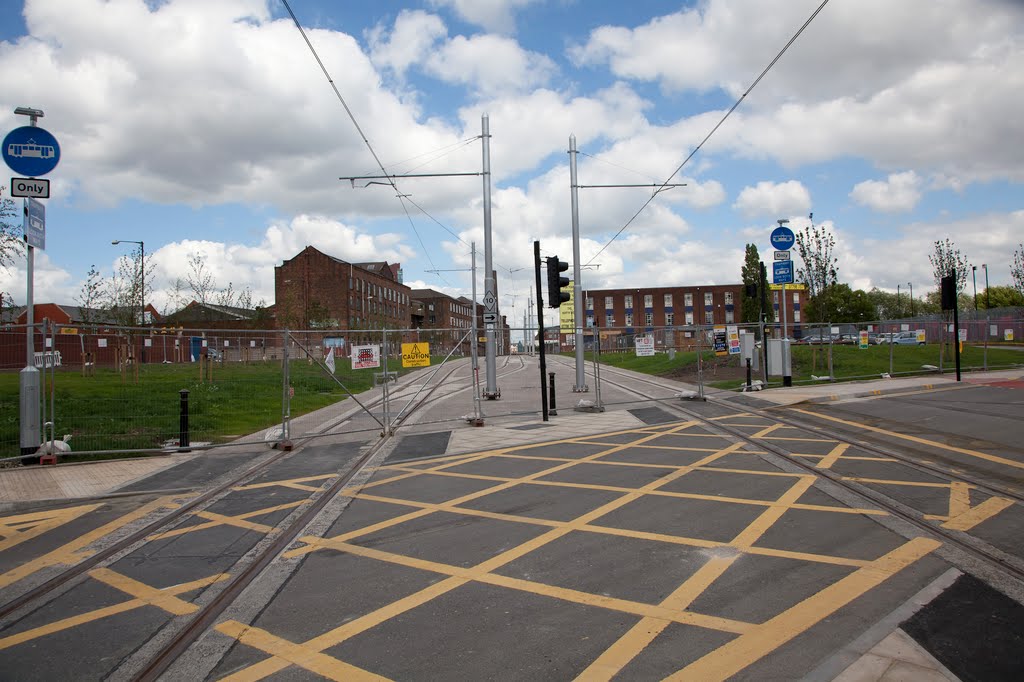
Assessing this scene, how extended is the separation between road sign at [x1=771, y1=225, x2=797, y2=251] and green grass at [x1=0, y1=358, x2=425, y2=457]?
12.2m

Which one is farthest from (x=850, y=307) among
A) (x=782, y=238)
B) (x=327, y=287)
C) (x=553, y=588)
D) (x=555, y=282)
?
(x=553, y=588)

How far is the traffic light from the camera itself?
15102 millimetres

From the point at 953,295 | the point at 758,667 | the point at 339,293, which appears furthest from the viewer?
the point at 339,293

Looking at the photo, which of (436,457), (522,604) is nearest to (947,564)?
(522,604)

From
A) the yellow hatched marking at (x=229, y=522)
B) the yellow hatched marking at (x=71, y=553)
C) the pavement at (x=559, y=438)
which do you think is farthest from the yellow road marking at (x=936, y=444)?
the yellow hatched marking at (x=71, y=553)

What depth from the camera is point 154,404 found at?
13.0m

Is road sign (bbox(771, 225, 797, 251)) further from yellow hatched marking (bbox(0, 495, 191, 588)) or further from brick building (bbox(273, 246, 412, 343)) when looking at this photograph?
brick building (bbox(273, 246, 412, 343))

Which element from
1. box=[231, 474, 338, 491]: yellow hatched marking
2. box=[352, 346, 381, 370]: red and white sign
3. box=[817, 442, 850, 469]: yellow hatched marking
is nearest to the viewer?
box=[231, 474, 338, 491]: yellow hatched marking

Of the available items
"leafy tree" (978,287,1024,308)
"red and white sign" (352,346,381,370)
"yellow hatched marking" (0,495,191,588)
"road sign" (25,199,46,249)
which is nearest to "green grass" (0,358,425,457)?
"red and white sign" (352,346,381,370)

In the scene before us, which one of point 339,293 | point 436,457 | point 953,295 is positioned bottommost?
point 436,457

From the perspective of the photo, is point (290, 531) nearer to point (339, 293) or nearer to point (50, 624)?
point (50, 624)

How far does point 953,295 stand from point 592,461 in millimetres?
16837

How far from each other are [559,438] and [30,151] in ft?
32.4

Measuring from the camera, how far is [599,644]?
3.77 metres
